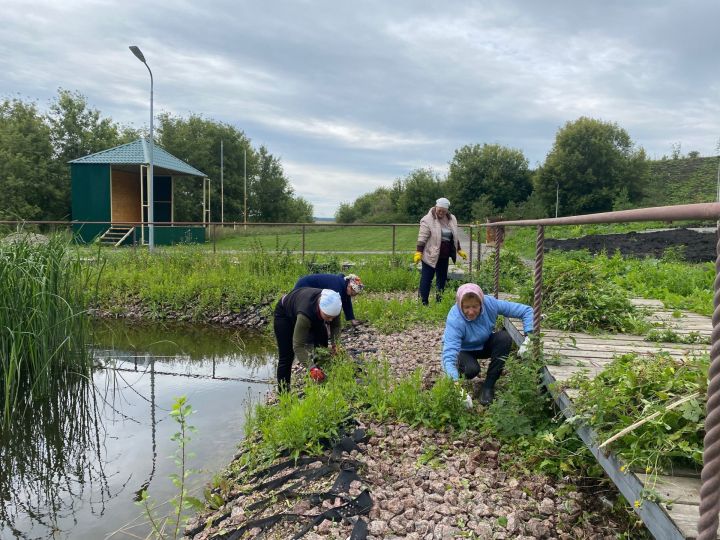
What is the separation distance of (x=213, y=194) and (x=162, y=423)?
38.6 meters

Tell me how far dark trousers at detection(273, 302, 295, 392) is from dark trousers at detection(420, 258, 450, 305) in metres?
3.66

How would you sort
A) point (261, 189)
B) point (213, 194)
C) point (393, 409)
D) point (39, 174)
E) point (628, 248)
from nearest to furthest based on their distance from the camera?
1. point (393, 409)
2. point (628, 248)
3. point (39, 174)
4. point (213, 194)
5. point (261, 189)

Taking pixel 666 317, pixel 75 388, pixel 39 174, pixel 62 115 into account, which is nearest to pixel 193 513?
pixel 75 388

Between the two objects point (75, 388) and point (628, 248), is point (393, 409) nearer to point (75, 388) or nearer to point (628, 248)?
point (75, 388)

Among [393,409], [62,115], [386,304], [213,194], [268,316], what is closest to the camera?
[393,409]

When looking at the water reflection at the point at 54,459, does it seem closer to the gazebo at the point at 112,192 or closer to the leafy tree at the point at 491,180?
the gazebo at the point at 112,192

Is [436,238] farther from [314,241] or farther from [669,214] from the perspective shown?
[314,241]

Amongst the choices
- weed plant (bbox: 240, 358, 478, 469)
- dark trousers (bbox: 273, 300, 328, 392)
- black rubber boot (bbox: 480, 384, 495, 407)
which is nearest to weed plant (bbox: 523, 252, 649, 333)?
black rubber boot (bbox: 480, 384, 495, 407)

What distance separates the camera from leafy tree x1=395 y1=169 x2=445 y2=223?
4278 cm

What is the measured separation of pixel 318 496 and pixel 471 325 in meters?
1.84

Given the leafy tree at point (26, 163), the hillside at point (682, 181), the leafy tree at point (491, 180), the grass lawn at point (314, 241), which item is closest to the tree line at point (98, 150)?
the leafy tree at point (26, 163)

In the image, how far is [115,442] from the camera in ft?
15.7

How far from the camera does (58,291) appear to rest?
4.98m

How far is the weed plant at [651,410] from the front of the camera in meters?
1.97
